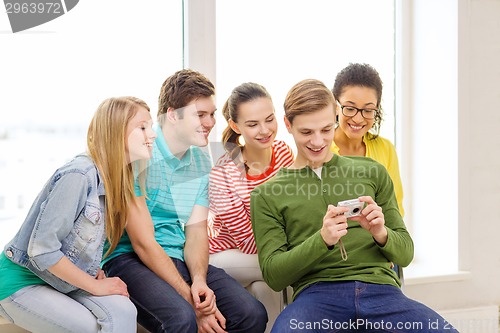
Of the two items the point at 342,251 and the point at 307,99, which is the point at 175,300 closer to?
the point at 342,251

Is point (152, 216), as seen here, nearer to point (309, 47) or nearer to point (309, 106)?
point (309, 106)

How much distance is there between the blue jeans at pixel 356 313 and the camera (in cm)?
172

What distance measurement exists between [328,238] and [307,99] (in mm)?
420

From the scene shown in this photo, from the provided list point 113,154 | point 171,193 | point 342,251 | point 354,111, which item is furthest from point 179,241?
point 354,111

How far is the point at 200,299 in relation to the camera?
1966 mm

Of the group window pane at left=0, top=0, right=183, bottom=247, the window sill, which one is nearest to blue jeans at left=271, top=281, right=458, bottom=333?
the window sill

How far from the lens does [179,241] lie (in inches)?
83.0

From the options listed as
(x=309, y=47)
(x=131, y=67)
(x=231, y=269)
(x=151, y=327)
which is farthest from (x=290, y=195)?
(x=309, y=47)

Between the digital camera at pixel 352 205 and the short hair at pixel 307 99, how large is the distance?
1.02 ft

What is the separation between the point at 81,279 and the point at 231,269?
56 cm

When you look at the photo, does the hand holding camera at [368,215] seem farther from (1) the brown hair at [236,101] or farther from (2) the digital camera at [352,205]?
(1) the brown hair at [236,101]
